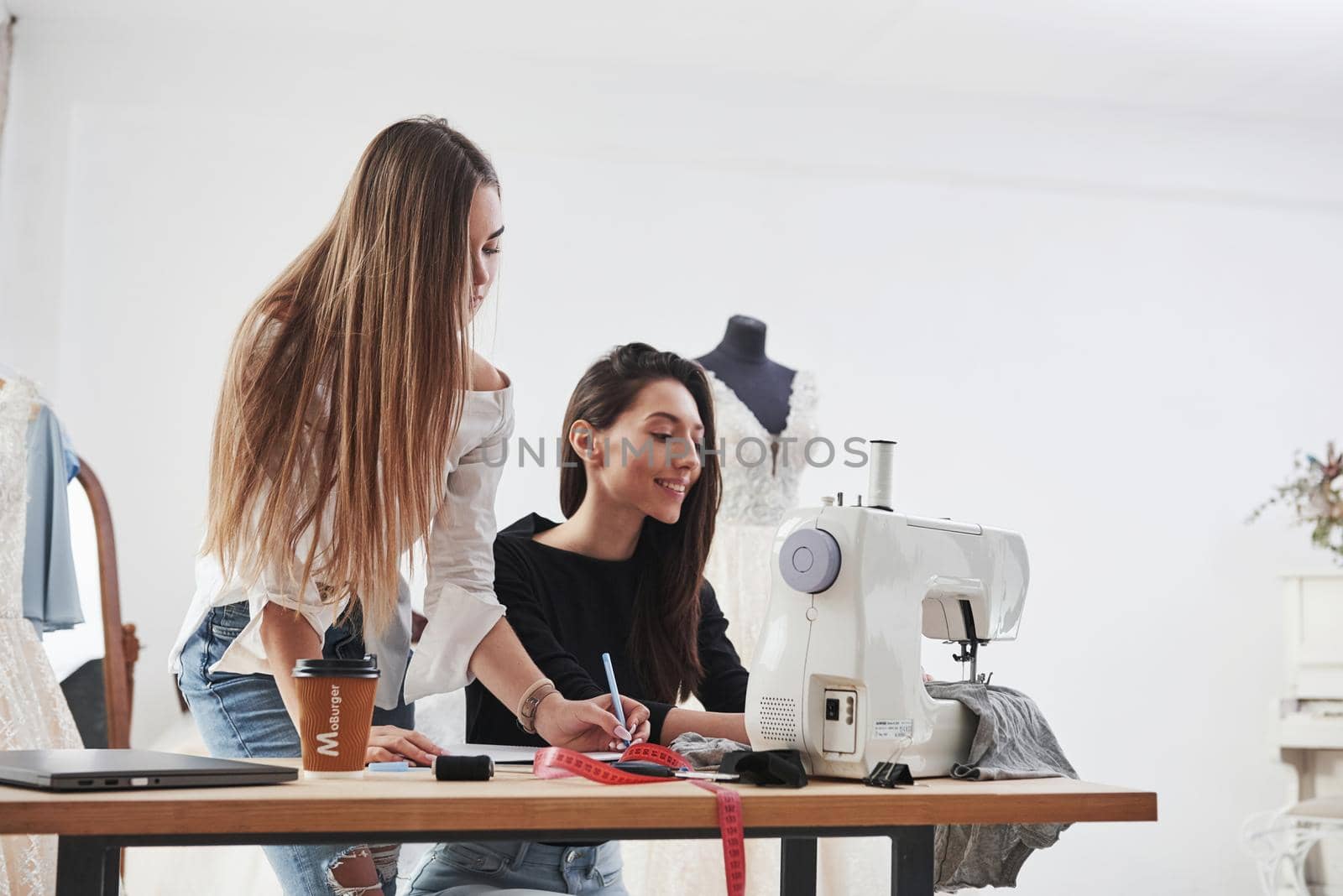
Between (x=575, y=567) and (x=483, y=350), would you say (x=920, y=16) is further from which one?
(x=575, y=567)

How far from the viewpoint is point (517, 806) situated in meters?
0.89

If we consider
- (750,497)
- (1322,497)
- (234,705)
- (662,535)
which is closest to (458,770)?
(234,705)

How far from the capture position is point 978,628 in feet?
4.46

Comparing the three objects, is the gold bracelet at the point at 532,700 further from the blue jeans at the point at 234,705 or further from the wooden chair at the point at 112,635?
the wooden chair at the point at 112,635

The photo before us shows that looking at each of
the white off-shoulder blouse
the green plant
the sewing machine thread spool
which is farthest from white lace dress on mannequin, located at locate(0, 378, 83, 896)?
the green plant

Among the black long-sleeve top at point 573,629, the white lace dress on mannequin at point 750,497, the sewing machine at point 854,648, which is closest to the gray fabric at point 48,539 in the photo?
the white lace dress on mannequin at point 750,497

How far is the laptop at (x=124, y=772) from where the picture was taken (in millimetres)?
850

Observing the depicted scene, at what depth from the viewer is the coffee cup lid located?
40.7 inches

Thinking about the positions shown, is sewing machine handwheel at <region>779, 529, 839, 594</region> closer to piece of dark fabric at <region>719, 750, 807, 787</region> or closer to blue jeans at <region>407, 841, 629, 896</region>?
piece of dark fabric at <region>719, 750, 807, 787</region>

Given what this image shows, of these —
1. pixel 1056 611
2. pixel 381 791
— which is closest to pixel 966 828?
pixel 381 791

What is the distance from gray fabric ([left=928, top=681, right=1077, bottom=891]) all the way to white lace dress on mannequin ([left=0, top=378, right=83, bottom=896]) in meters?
2.10

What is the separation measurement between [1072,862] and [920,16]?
295cm

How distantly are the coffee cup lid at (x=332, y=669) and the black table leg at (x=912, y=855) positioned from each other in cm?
46

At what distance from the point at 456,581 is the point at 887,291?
3.31 metres
